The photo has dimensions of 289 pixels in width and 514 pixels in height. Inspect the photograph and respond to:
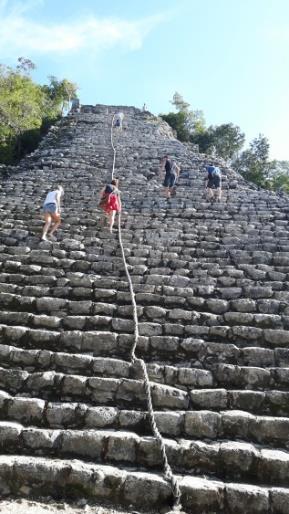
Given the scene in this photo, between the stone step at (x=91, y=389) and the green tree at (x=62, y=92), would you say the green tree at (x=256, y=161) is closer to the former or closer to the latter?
the green tree at (x=62, y=92)

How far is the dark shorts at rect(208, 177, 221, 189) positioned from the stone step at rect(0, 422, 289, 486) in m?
7.16

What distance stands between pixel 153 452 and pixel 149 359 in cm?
115

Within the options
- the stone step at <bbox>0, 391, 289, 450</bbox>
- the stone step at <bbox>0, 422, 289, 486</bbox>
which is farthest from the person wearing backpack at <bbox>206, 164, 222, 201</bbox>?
the stone step at <bbox>0, 422, 289, 486</bbox>

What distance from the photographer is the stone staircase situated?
2695 mm

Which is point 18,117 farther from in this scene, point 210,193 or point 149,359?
point 149,359

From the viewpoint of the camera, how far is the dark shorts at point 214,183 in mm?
9430

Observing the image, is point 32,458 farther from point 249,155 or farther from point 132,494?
point 249,155

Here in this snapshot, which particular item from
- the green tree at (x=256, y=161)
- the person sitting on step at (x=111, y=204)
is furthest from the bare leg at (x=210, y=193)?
the green tree at (x=256, y=161)

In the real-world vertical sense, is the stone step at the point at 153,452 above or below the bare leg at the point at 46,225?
below

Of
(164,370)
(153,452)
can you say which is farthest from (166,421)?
(164,370)

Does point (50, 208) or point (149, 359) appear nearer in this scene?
point (149, 359)

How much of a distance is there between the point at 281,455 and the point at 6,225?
5958mm

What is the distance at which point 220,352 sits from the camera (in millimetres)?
4023

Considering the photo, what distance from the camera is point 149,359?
3979mm
